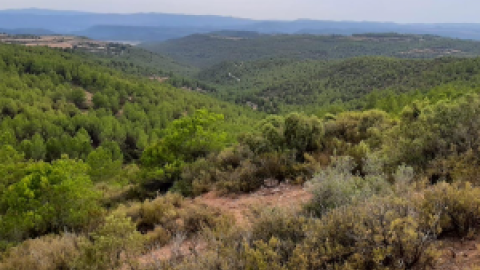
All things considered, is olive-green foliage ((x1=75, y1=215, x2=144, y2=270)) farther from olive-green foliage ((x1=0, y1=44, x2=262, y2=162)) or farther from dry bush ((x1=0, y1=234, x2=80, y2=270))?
olive-green foliage ((x1=0, y1=44, x2=262, y2=162))

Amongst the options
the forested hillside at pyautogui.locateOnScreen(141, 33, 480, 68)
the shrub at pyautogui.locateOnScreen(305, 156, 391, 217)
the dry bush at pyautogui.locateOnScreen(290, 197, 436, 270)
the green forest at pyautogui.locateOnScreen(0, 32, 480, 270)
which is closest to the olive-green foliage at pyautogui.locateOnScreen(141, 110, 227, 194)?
the green forest at pyautogui.locateOnScreen(0, 32, 480, 270)

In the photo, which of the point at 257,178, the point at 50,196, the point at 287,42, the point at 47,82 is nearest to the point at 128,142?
the point at 47,82

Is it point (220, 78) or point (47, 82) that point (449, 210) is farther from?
point (220, 78)

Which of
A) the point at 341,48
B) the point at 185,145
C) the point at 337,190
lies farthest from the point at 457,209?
the point at 341,48

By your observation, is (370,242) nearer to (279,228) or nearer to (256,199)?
(279,228)

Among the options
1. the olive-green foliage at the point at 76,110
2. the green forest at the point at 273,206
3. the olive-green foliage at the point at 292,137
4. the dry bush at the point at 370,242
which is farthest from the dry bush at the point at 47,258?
the olive-green foliage at the point at 76,110

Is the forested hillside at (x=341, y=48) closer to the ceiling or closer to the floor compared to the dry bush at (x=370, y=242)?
closer to the ceiling

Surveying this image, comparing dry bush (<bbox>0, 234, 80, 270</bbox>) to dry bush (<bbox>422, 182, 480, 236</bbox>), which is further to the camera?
dry bush (<bbox>0, 234, 80, 270</bbox>)

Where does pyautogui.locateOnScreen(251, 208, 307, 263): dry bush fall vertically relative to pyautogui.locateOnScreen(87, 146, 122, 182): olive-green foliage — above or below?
above

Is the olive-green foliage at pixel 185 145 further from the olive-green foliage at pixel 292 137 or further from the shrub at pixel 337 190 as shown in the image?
the shrub at pixel 337 190
